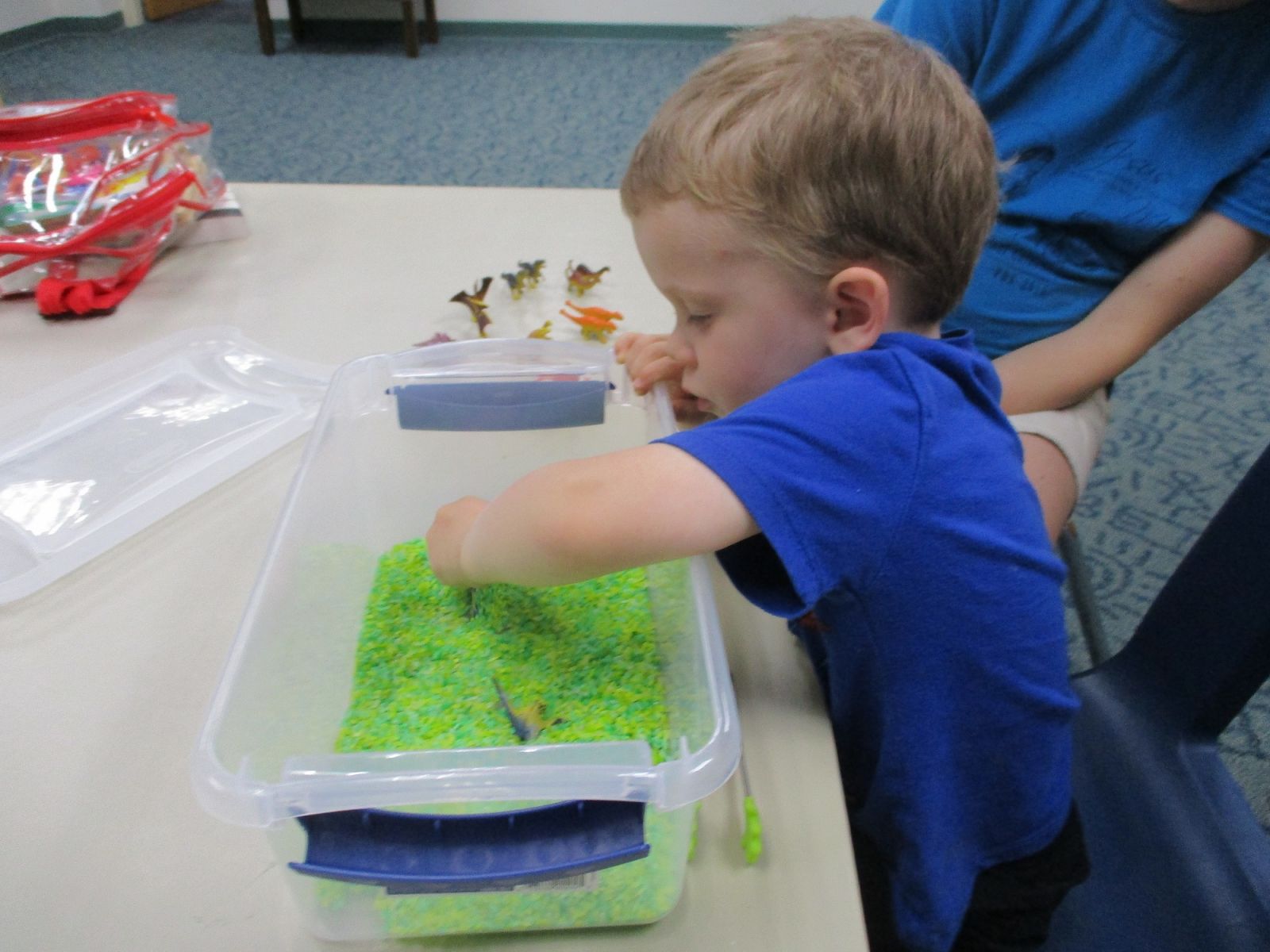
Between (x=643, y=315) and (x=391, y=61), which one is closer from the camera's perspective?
(x=643, y=315)

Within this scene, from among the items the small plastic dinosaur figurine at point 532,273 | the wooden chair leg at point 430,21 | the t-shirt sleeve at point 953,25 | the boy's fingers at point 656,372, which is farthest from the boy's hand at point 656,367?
the wooden chair leg at point 430,21

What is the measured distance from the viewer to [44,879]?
0.39m

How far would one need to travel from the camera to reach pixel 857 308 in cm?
50

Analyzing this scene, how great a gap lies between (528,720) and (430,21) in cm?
370

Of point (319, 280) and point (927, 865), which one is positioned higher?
point (319, 280)

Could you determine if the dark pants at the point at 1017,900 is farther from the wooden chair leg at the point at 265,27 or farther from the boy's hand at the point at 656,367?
the wooden chair leg at the point at 265,27

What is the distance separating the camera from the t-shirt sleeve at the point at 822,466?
16.0 inches

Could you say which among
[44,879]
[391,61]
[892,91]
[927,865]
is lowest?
[391,61]

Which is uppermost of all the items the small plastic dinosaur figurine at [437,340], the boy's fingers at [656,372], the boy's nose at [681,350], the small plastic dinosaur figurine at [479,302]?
the boy's nose at [681,350]

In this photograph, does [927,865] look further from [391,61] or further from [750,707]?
[391,61]

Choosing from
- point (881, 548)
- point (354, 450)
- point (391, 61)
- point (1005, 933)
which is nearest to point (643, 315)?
point (354, 450)

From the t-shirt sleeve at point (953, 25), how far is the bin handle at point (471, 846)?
0.76 metres

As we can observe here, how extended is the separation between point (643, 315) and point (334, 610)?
40 centimetres

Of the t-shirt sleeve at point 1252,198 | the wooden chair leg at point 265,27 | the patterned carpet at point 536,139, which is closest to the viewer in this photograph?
the t-shirt sleeve at point 1252,198
